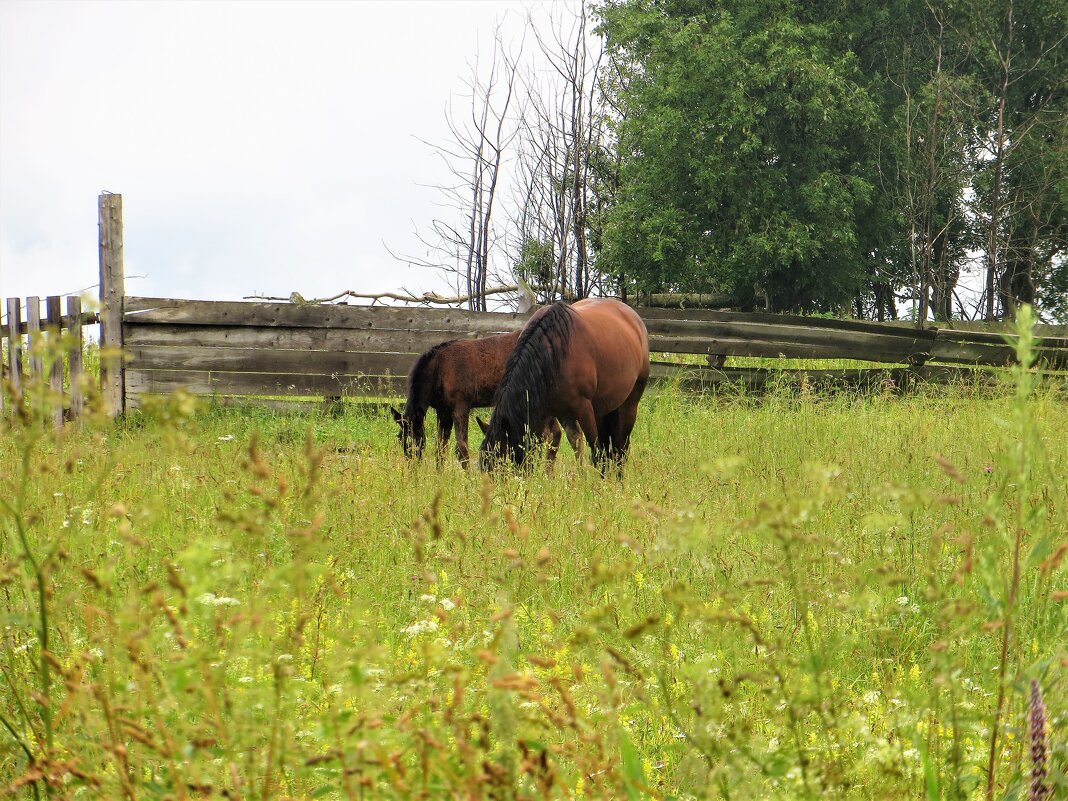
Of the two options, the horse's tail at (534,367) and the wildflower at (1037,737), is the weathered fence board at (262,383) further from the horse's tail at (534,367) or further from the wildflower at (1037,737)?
the wildflower at (1037,737)

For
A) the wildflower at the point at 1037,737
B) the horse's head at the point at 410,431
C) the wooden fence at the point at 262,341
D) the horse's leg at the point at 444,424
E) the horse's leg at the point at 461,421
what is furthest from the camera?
the wooden fence at the point at 262,341

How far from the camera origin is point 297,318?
39.5ft

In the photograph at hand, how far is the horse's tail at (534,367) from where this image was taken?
646cm

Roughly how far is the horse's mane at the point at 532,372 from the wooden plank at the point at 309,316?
509 cm

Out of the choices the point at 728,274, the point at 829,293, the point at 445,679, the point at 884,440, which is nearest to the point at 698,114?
the point at 728,274

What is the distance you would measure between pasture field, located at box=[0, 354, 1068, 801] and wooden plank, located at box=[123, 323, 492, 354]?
505cm

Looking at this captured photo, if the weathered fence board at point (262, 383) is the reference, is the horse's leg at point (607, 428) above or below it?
below

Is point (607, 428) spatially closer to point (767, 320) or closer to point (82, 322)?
point (767, 320)

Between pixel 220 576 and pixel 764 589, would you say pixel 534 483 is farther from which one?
pixel 220 576

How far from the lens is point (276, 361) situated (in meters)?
12.1

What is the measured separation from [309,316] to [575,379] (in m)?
5.87

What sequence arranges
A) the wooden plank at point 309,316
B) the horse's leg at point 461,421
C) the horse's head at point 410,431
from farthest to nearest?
the wooden plank at point 309,316, the horse's leg at point 461,421, the horse's head at point 410,431

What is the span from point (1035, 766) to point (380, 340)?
36.7ft

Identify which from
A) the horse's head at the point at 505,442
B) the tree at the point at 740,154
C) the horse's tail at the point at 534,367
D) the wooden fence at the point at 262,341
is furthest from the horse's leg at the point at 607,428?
the tree at the point at 740,154
